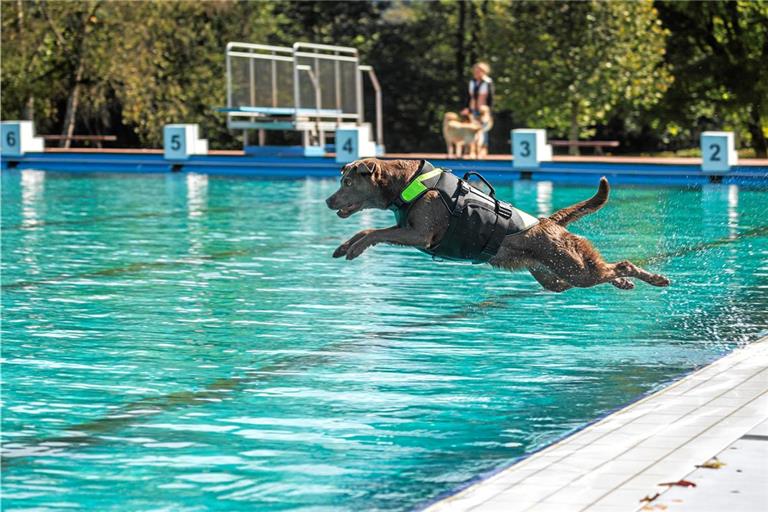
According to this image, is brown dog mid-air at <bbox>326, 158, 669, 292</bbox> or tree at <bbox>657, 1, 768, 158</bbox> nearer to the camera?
brown dog mid-air at <bbox>326, 158, 669, 292</bbox>

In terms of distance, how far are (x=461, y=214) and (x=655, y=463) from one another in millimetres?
2569

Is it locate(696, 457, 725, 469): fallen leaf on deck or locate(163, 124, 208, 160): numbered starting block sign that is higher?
locate(163, 124, 208, 160): numbered starting block sign

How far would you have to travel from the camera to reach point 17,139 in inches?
1312

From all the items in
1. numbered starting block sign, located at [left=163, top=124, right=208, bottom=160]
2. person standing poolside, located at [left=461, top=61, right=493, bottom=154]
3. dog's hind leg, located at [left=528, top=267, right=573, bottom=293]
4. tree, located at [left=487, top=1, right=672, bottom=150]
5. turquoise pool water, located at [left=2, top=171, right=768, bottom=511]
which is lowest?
turquoise pool water, located at [left=2, top=171, right=768, bottom=511]

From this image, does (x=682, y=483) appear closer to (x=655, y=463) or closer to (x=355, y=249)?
(x=655, y=463)

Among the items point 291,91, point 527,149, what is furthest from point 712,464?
point 291,91

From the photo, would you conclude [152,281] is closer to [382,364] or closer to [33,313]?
[33,313]

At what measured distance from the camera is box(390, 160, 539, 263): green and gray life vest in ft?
28.1

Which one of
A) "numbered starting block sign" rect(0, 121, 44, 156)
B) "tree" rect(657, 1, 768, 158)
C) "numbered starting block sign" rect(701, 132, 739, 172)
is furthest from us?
"tree" rect(657, 1, 768, 158)

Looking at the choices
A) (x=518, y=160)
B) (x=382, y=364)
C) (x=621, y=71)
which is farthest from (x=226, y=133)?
(x=382, y=364)

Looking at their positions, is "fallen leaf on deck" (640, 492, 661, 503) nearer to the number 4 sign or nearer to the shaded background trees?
the number 4 sign

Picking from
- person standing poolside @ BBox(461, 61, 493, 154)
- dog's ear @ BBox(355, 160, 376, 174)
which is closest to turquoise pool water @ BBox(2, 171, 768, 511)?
dog's ear @ BBox(355, 160, 376, 174)

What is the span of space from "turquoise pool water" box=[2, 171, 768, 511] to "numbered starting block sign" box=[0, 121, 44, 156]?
48.1 ft

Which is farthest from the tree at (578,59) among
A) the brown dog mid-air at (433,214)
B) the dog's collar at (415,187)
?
the dog's collar at (415,187)
